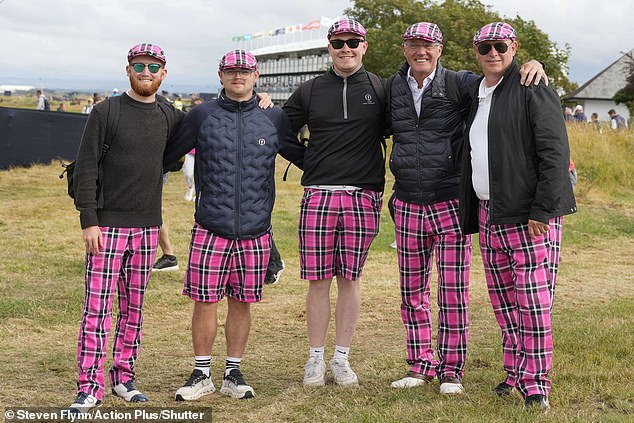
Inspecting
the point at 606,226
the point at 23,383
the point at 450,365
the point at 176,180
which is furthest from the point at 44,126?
the point at 450,365

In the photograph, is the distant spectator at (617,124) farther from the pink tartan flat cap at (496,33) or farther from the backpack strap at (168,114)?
the backpack strap at (168,114)

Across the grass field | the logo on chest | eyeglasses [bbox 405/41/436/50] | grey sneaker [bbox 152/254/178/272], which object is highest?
eyeglasses [bbox 405/41/436/50]

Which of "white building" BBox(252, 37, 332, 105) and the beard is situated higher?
"white building" BBox(252, 37, 332, 105)

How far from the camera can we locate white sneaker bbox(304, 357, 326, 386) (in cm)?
520

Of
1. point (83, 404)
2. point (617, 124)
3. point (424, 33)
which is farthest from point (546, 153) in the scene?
point (617, 124)

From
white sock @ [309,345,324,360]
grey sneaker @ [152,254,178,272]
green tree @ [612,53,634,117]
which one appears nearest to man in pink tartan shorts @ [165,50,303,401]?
white sock @ [309,345,324,360]

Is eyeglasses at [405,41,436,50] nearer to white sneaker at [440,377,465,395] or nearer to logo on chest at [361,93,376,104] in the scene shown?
logo on chest at [361,93,376,104]

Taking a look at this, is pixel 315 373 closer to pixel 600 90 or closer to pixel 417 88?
pixel 417 88

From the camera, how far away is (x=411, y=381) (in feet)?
16.8

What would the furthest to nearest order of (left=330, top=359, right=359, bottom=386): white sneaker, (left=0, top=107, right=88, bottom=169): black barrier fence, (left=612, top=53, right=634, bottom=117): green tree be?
(left=612, top=53, right=634, bottom=117): green tree, (left=0, top=107, right=88, bottom=169): black barrier fence, (left=330, top=359, right=359, bottom=386): white sneaker

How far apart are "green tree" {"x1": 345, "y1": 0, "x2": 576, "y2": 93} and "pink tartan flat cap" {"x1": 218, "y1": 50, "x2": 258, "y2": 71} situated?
3343 centimetres

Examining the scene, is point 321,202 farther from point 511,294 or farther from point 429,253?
point 511,294

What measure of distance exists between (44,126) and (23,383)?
14.5 m

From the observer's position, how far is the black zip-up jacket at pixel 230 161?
485cm
